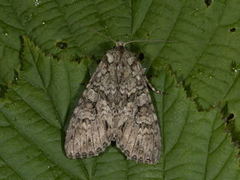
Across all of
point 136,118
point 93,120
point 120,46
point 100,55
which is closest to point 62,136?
point 93,120

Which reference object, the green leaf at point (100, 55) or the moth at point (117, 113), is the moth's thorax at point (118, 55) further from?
the green leaf at point (100, 55)

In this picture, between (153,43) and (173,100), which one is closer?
(173,100)

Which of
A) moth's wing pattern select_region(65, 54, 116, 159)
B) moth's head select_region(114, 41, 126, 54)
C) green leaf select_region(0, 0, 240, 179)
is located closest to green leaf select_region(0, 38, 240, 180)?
green leaf select_region(0, 0, 240, 179)

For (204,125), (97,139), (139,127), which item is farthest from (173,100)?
(97,139)

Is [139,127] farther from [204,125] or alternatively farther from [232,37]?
[232,37]

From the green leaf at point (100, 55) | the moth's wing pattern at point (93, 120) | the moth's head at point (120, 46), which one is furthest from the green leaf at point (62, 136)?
the moth's head at point (120, 46)

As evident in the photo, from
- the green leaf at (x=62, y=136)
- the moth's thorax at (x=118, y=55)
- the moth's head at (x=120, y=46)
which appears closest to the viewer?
the green leaf at (x=62, y=136)
